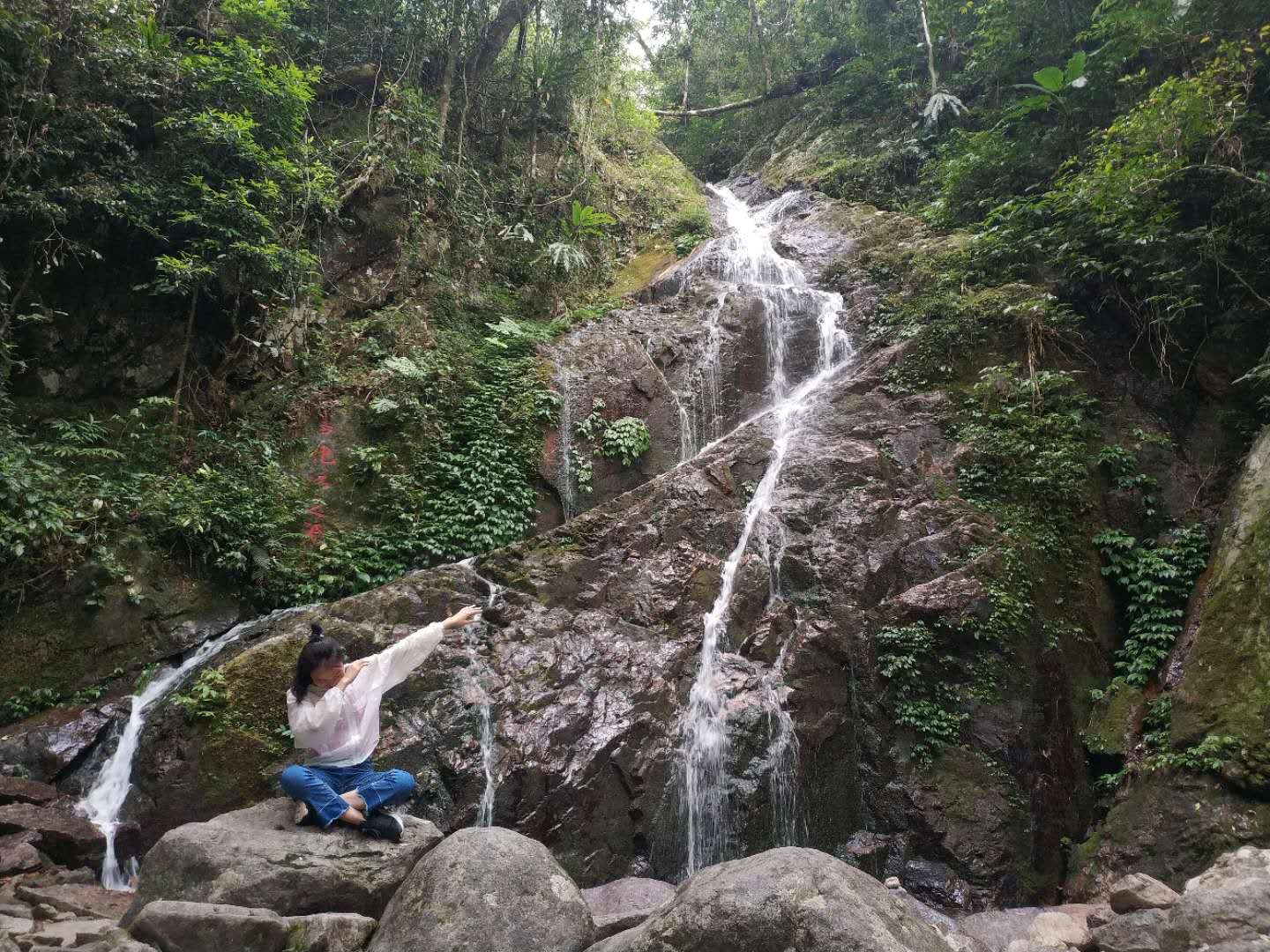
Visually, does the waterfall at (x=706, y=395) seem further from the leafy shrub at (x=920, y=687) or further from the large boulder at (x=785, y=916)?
the large boulder at (x=785, y=916)

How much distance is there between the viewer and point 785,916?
3289 mm

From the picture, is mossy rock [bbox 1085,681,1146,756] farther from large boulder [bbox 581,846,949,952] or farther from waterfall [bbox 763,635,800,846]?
large boulder [bbox 581,846,949,952]

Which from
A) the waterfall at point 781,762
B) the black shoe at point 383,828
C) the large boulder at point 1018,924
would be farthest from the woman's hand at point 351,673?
the large boulder at point 1018,924

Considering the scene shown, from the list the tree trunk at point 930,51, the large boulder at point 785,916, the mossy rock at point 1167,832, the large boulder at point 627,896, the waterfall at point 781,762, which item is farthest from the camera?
the tree trunk at point 930,51

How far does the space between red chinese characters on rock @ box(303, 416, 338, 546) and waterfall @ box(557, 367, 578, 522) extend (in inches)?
127

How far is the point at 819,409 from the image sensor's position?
1102cm

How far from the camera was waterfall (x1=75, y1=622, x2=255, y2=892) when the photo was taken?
5.82 metres

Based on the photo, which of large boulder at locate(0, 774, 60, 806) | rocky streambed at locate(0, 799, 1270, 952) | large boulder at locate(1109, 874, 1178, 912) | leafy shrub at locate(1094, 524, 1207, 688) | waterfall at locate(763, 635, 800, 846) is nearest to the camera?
rocky streambed at locate(0, 799, 1270, 952)

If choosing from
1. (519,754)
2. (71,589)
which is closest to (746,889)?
(519,754)

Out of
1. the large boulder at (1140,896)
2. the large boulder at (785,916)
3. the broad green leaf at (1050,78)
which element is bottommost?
the large boulder at (1140,896)

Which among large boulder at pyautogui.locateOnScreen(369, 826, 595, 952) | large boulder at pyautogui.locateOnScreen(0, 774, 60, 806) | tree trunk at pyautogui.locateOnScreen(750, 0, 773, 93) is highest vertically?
tree trunk at pyautogui.locateOnScreen(750, 0, 773, 93)

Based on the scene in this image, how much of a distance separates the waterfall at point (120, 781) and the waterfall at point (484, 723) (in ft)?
9.16

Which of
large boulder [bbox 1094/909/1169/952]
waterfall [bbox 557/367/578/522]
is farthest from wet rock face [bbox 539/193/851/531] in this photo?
large boulder [bbox 1094/909/1169/952]

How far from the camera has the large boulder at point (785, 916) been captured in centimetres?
321
